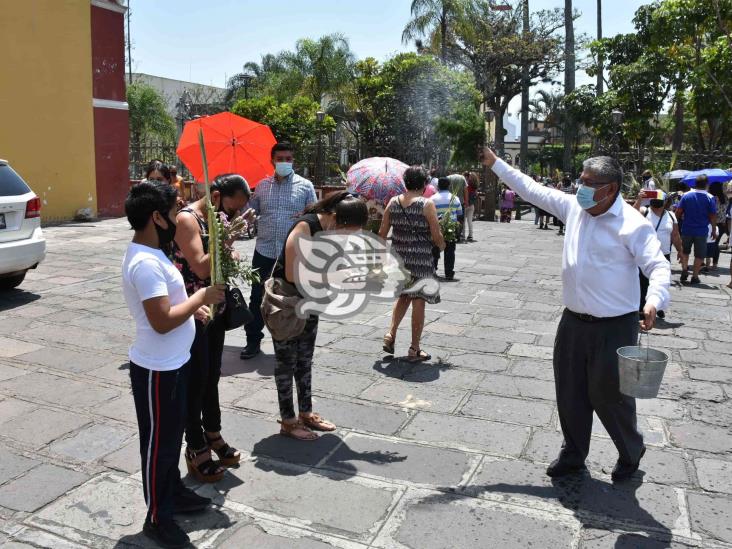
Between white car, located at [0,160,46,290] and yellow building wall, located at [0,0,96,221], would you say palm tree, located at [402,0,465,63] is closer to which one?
yellow building wall, located at [0,0,96,221]

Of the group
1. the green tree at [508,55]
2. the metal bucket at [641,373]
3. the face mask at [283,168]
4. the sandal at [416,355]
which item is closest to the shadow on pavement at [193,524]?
the metal bucket at [641,373]

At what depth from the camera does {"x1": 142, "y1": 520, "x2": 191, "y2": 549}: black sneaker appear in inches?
116

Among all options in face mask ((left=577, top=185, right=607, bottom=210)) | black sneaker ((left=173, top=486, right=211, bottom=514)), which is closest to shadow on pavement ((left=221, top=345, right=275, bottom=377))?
black sneaker ((left=173, top=486, right=211, bottom=514))

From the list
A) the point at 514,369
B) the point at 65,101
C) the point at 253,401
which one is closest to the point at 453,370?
the point at 514,369

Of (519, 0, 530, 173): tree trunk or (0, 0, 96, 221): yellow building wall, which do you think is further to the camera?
(519, 0, 530, 173): tree trunk

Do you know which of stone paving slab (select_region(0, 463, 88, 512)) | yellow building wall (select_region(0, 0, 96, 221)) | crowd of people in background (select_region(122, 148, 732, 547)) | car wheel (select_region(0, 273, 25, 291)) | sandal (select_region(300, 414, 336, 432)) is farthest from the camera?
yellow building wall (select_region(0, 0, 96, 221))

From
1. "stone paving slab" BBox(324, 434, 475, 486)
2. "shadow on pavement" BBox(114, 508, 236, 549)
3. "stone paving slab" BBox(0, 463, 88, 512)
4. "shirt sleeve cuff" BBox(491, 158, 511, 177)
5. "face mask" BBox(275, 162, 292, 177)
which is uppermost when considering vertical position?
"face mask" BBox(275, 162, 292, 177)

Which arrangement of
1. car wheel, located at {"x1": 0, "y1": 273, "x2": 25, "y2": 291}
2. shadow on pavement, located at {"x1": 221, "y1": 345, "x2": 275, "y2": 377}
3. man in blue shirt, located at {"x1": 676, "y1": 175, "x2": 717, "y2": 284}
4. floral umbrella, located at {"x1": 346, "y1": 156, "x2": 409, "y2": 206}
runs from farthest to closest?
man in blue shirt, located at {"x1": 676, "y1": 175, "x2": 717, "y2": 284}
car wheel, located at {"x1": 0, "y1": 273, "x2": 25, "y2": 291}
floral umbrella, located at {"x1": 346, "y1": 156, "x2": 409, "y2": 206}
shadow on pavement, located at {"x1": 221, "y1": 345, "x2": 275, "y2": 377}

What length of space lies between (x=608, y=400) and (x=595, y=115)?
91.5ft

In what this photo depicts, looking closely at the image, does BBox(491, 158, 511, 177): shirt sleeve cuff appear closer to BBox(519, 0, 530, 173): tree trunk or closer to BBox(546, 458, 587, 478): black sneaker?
BBox(546, 458, 587, 478): black sneaker

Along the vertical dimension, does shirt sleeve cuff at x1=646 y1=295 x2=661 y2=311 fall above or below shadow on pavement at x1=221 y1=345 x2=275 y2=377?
above

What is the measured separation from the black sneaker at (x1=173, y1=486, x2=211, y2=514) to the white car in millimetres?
5237

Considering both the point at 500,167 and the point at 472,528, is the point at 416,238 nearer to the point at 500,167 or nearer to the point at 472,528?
the point at 500,167

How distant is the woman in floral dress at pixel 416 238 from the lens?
5.67 metres
